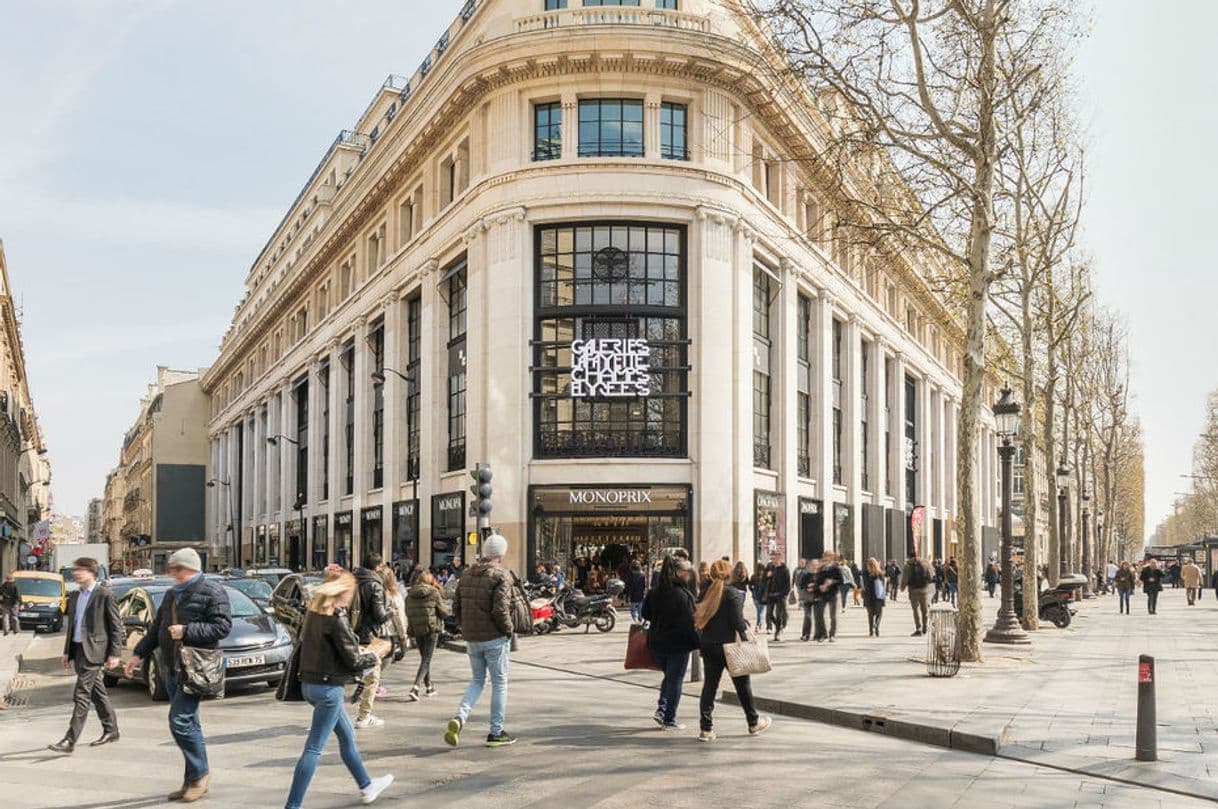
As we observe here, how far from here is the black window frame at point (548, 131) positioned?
33.2 meters

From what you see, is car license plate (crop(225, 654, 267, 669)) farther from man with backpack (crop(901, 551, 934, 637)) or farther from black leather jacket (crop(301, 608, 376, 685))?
man with backpack (crop(901, 551, 934, 637))

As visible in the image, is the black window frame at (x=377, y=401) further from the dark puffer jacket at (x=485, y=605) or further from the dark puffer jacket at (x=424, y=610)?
the dark puffer jacket at (x=485, y=605)

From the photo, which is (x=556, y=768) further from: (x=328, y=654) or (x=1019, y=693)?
(x=1019, y=693)

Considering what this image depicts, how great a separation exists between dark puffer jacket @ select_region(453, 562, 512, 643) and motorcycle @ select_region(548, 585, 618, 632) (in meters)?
14.5

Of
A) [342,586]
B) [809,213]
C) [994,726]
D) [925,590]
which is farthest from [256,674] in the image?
[809,213]

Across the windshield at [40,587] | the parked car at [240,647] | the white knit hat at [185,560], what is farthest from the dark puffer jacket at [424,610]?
the windshield at [40,587]

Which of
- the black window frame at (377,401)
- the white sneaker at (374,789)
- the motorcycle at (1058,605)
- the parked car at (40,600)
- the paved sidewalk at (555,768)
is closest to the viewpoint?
the white sneaker at (374,789)

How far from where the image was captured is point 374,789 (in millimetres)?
7816

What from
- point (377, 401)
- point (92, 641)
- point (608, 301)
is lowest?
point (92, 641)

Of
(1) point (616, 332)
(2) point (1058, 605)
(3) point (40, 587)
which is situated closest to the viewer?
(2) point (1058, 605)

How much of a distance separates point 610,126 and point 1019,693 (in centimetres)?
2296

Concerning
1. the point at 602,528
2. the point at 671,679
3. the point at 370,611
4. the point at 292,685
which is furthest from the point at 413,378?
the point at 292,685

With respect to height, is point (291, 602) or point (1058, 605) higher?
point (291, 602)

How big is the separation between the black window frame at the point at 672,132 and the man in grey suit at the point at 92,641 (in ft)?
81.5
